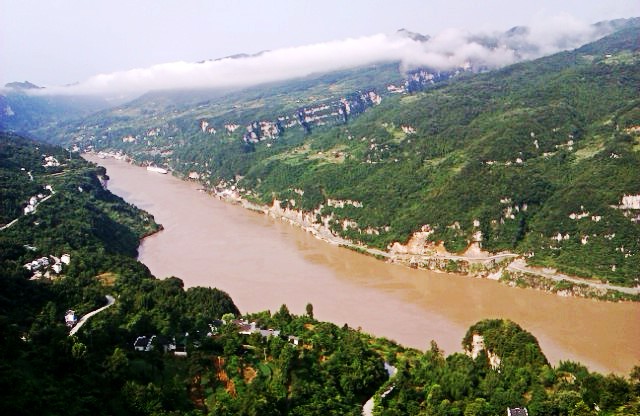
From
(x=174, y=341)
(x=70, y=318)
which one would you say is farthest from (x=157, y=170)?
(x=174, y=341)

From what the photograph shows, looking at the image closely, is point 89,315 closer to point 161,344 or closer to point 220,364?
point 161,344

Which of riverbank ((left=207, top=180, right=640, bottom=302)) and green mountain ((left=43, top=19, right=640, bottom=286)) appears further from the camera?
green mountain ((left=43, top=19, right=640, bottom=286))

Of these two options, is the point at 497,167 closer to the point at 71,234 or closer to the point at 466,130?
the point at 466,130

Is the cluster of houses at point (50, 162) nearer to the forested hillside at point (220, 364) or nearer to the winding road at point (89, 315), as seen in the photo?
the forested hillside at point (220, 364)

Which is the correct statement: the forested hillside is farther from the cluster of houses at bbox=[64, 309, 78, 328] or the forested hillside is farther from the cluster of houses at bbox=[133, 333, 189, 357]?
the cluster of houses at bbox=[64, 309, 78, 328]

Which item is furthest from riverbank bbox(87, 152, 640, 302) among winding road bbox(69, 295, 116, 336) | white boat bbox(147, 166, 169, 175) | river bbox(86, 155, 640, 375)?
white boat bbox(147, 166, 169, 175)

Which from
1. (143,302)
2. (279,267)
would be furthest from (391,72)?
(143,302)
